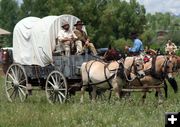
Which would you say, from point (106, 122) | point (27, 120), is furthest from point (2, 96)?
point (106, 122)

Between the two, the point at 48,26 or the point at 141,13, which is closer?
the point at 48,26

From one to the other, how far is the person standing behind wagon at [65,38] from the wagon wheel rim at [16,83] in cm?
150

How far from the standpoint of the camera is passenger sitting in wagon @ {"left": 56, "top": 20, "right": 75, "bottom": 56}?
12.9 meters

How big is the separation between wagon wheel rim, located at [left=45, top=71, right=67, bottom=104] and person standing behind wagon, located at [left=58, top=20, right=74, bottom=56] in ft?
2.35

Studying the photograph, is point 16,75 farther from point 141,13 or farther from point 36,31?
point 141,13

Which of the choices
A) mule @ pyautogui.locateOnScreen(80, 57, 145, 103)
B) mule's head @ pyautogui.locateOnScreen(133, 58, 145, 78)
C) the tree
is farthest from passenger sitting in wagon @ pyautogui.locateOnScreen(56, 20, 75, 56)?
the tree

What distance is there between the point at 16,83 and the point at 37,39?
1537 millimetres

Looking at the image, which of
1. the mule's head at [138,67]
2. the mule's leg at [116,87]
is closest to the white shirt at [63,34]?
the mule's leg at [116,87]

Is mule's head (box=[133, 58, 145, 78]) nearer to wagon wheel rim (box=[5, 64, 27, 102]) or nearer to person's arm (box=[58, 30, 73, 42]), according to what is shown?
person's arm (box=[58, 30, 73, 42])

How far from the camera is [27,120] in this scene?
31.1 feet

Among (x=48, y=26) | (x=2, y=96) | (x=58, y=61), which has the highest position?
(x=48, y=26)

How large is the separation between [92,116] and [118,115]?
505 mm

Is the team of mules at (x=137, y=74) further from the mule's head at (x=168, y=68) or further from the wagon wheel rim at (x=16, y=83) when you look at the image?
the wagon wheel rim at (x=16, y=83)

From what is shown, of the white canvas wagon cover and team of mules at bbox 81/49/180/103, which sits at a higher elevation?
the white canvas wagon cover
